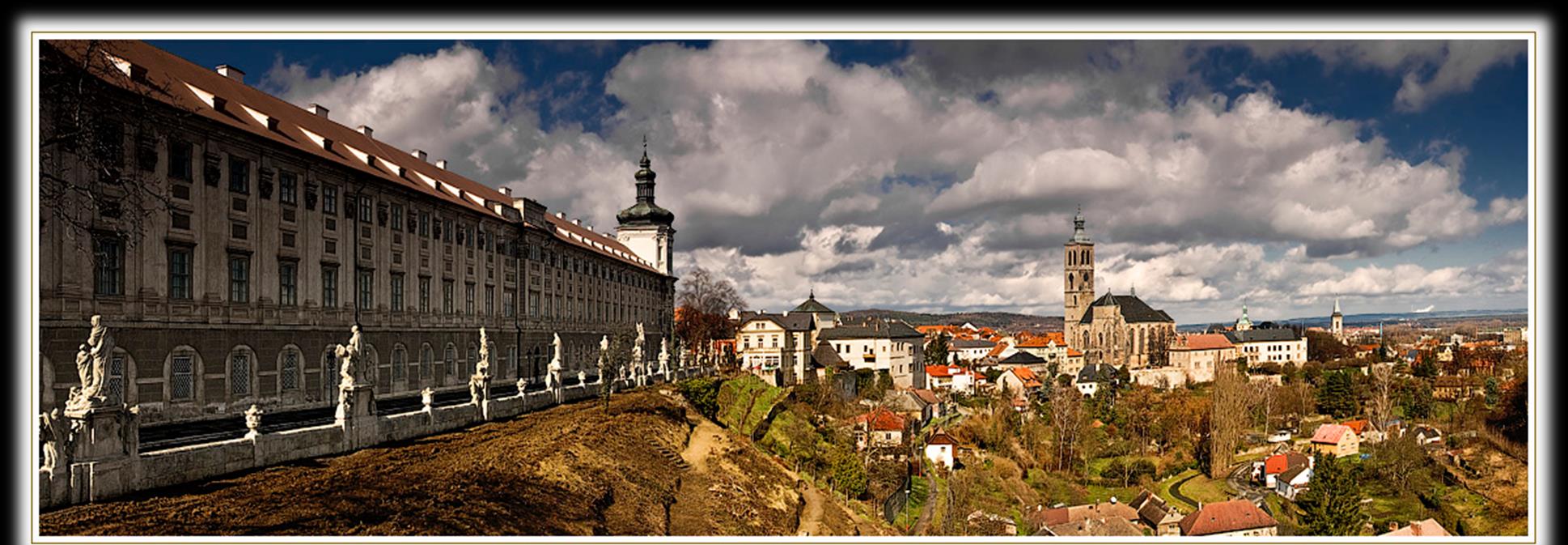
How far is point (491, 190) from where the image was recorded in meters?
54.1

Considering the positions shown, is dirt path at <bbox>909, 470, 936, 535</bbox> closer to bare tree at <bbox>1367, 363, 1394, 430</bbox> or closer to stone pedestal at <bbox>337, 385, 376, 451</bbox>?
stone pedestal at <bbox>337, 385, 376, 451</bbox>

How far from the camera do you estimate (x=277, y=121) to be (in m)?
28.7

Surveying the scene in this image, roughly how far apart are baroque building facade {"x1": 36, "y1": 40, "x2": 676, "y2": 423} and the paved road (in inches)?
19.5

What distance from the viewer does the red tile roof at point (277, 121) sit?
78.5 feet

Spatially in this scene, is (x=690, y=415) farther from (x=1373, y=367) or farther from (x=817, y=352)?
(x=1373, y=367)

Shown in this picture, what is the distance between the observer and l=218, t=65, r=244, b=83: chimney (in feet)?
104

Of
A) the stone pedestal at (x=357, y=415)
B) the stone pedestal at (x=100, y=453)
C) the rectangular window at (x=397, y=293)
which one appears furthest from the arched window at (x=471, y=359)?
the stone pedestal at (x=100, y=453)

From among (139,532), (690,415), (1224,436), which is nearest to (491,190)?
(690,415)

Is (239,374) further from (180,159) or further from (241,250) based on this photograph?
(180,159)

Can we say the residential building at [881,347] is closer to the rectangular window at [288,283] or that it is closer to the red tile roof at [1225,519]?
the red tile roof at [1225,519]

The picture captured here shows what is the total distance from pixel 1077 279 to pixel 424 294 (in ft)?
490

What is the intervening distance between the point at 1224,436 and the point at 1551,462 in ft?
208

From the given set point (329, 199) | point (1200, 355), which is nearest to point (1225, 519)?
point (329, 199)

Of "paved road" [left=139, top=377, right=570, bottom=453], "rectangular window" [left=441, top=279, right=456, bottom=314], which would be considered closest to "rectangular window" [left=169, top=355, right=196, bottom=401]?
"paved road" [left=139, top=377, right=570, bottom=453]
